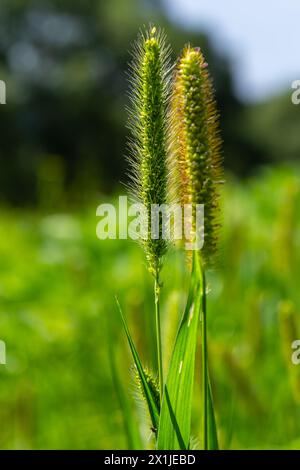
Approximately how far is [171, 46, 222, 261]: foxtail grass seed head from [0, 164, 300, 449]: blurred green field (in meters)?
0.12

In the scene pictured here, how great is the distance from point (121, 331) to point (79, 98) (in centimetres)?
1611

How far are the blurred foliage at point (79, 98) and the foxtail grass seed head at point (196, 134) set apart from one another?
13745 millimetres

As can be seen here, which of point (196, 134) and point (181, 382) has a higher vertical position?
point (196, 134)

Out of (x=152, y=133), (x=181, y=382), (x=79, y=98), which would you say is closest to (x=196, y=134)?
(x=152, y=133)

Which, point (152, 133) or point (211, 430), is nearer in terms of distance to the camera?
point (152, 133)

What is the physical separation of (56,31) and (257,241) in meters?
20.9

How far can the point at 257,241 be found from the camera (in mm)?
3441

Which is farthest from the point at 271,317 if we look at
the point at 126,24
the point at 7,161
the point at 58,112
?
the point at 126,24

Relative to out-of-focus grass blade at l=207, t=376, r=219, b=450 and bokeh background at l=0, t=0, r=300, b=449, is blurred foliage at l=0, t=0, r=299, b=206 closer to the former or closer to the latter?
bokeh background at l=0, t=0, r=300, b=449

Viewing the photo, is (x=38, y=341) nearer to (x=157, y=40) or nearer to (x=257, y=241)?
(x=257, y=241)

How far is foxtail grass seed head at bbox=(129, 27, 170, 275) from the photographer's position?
0.79 meters

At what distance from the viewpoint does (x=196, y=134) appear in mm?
800

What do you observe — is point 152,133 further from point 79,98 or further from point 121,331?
point 79,98

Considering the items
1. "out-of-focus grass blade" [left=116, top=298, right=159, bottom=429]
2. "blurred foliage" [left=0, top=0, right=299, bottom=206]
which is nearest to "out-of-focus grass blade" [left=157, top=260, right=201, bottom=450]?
"out-of-focus grass blade" [left=116, top=298, right=159, bottom=429]
